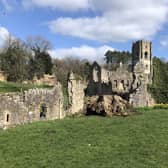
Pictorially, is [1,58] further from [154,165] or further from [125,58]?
[154,165]

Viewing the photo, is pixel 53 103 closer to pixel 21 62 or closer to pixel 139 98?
pixel 139 98

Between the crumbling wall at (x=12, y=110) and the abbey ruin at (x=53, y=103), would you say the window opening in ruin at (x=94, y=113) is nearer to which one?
the abbey ruin at (x=53, y=103)

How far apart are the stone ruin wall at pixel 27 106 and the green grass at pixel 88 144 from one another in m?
1.86

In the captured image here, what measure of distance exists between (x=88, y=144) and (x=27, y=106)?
9.09 metres

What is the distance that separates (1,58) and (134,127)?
6380 cm

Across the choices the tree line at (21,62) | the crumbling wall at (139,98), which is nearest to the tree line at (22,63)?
the tree line at (21,62)

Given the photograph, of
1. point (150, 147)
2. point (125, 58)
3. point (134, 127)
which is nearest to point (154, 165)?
point (150, 147)

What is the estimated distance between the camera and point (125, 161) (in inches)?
653

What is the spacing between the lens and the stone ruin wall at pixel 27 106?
83.9 ft

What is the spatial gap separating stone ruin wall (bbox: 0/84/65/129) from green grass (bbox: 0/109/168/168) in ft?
6.10

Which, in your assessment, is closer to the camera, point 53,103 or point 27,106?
point 27,106

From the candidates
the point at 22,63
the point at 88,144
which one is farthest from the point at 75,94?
the point at 22,63

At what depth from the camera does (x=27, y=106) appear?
27.3 meters

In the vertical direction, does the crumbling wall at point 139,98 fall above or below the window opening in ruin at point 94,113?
above
